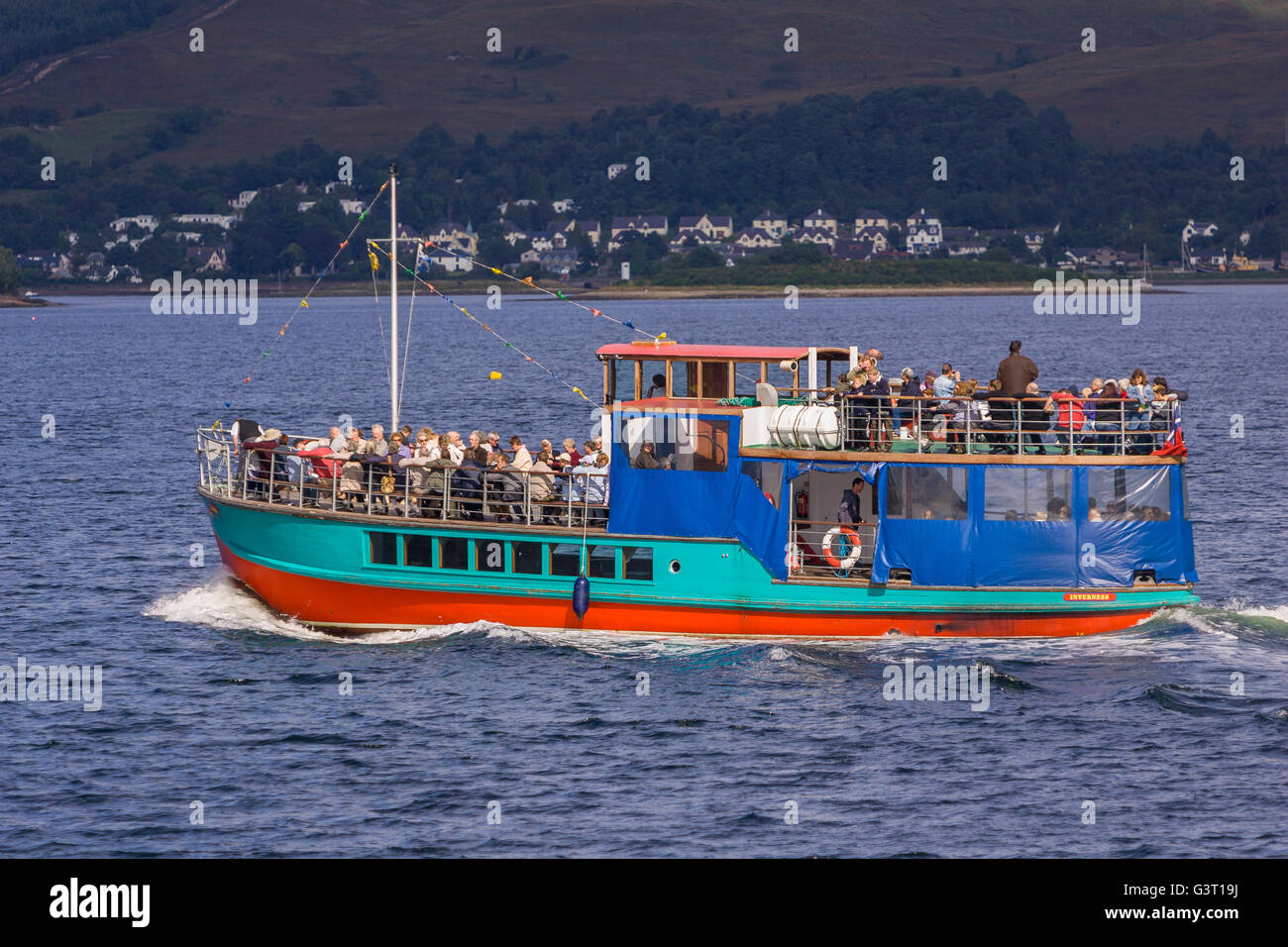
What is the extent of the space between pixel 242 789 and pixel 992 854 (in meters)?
11.8

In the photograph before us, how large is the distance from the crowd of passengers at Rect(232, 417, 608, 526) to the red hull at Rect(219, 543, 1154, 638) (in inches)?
69.6

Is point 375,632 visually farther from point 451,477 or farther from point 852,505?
point 852,505

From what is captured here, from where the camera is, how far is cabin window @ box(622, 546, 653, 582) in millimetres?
32562

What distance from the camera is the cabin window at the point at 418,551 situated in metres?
33.3

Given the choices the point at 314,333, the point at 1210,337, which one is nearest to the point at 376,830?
the point at 1210,337

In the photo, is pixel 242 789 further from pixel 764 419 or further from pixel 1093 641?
pixel 1093 641

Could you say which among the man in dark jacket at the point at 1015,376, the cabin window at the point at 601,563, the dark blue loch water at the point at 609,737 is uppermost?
the man in dark jacket at the point at 1015,376

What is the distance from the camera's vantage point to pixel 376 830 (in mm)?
24281

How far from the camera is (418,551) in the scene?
3347 centimetres

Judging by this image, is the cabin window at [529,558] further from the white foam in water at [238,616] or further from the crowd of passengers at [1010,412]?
the crowd of passengers at [1010,412]

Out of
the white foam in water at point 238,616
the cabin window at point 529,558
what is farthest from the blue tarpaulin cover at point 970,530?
the white foam in water at point 238,616

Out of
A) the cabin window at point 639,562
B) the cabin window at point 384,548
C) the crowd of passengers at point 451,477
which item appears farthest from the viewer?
the cabin window at point 384,548

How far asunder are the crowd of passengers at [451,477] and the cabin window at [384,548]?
1.75 ft
